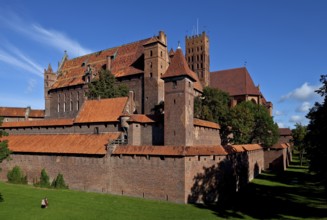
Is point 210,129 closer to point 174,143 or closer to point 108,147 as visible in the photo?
point 174,143

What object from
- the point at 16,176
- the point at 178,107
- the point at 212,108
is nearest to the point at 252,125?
the point at 212,108

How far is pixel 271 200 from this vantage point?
29.0 meters

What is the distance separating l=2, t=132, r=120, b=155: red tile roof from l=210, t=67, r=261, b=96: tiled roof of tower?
3378 cm

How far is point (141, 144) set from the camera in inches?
1347

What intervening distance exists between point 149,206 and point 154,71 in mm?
22682

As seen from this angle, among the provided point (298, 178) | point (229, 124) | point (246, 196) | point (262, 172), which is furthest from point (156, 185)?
point (262, 172)

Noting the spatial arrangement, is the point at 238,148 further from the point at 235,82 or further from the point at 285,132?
the point at 285,132

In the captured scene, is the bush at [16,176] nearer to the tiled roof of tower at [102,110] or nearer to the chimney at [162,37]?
the tiled roof of tower at [102,110]

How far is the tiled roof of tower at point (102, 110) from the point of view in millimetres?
37469

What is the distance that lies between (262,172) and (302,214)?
91.2 ft

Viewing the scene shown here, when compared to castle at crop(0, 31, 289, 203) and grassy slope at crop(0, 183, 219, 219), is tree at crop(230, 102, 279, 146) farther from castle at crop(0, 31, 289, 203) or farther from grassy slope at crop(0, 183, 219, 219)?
grassy slope at crop(0, 183, 219, 219)

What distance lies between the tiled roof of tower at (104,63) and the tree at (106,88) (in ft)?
7.28

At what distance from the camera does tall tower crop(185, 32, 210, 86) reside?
65.4 metres

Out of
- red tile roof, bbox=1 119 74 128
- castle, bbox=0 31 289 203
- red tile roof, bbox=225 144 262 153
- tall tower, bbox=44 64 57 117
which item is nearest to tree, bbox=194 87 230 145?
castle, bbox=0 31 289 203
